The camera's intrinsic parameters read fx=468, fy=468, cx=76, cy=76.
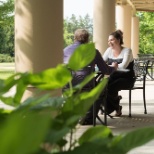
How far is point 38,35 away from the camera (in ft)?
18.6

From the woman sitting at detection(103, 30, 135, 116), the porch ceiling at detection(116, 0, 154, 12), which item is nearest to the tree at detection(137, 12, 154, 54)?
the porch ceiling at detection(116, 0, 154, 12)

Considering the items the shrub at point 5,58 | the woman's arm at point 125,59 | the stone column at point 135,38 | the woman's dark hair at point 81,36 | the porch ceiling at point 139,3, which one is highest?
the porch ceiling at point 139,3

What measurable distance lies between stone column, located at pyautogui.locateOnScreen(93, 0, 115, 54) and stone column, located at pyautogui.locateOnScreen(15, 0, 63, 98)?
812 cm

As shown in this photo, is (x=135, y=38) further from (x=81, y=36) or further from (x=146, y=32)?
(x=81, y=36)

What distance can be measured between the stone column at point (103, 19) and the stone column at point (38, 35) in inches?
320

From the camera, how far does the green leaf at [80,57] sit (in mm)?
1025

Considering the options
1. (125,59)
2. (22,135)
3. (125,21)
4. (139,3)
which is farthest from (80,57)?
(139,3)

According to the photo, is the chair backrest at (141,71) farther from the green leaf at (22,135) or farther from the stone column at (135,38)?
the stone column at (135,38)

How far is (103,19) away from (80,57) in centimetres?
1323

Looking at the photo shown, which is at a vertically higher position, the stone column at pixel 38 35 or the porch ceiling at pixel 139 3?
the porch ceiling at pixel 139 3

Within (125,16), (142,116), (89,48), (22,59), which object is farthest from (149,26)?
(89,48)

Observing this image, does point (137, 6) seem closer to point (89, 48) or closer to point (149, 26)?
point (149, 26)

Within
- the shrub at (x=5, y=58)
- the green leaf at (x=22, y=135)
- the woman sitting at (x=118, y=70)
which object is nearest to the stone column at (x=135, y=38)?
the shrub at (x=5, y=58)

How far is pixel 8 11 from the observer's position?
34062 millimetres
